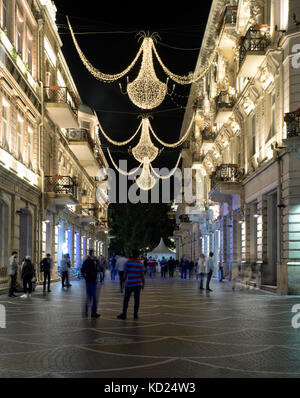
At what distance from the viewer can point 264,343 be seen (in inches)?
399

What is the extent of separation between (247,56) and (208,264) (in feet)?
29.4

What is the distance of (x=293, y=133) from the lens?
19.6 m

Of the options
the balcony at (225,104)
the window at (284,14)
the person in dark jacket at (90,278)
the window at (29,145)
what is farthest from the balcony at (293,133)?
the window at (29,145)

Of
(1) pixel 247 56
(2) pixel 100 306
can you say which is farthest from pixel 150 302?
(1) pixel 247 56

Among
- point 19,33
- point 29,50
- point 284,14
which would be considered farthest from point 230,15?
point 19,33

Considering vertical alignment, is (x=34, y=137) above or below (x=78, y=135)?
below

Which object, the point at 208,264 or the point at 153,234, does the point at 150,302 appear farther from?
the point at 153,234

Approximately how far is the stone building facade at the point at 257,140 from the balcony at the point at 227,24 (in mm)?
53

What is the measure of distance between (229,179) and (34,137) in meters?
10.4

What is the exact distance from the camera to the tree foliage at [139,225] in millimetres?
84688

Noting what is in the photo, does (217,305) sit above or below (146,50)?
below

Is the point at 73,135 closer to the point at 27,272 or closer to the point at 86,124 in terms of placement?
the point at 86,124

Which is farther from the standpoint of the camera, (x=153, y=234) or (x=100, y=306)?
(x=153, y=234)

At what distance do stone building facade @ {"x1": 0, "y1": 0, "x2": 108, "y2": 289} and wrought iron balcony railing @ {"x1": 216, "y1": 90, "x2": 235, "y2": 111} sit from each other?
26.8 feet
